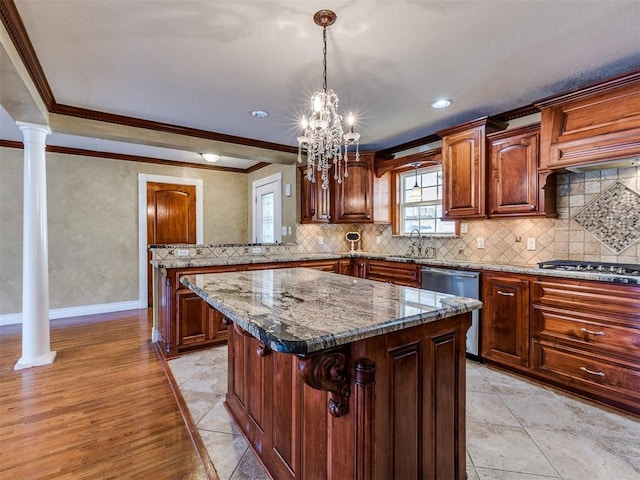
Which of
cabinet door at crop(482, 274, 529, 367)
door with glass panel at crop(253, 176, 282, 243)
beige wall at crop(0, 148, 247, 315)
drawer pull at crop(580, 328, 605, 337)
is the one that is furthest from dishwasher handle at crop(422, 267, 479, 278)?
beige wall at crop(0, 148, 247, 315)

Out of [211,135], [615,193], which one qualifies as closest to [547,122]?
[615,193]

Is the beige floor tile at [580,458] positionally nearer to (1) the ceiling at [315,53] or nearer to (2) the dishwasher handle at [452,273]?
(2) the dishwasher handle at [452,273]

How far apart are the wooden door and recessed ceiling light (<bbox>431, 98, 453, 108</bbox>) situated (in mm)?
4177

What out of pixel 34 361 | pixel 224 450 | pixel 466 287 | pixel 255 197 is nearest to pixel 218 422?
pixel 224 450

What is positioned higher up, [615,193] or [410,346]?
[615,193]

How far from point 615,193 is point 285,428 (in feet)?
10.2

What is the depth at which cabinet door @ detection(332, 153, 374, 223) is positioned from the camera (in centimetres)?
447

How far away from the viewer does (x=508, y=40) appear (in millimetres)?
2018

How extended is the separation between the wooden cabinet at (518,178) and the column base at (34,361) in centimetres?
450

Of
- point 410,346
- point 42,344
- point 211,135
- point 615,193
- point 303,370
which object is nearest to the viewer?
point 303,370

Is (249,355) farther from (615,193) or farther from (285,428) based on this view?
(615,193)

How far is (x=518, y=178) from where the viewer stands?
9.68ft

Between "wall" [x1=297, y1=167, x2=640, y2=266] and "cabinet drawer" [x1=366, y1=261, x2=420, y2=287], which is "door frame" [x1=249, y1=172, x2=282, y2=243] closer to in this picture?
"cabinet drawer" [x1=366, y1=261, x2=420, y2=287]

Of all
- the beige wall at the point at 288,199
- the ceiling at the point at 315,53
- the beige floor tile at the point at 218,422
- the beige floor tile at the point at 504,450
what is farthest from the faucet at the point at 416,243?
the beige floor tile at the point at 218,422
